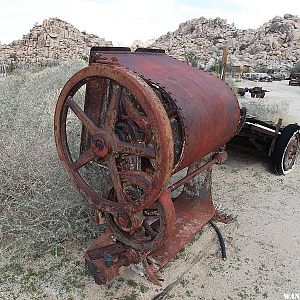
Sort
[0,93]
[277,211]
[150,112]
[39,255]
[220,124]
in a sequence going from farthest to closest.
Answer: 1. [0,93]
2. [277,211]
3. [39,255]
4. [220,124]
5. [150,112]

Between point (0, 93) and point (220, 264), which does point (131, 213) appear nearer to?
point (220, 264)

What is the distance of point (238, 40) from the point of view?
245ft

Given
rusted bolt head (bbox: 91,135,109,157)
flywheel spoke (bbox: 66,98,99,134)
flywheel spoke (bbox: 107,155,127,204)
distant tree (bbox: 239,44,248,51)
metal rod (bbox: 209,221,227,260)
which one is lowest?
metal rod (bbox: 209,221,227,260)

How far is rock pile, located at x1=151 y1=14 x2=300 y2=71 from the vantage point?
2357 inches

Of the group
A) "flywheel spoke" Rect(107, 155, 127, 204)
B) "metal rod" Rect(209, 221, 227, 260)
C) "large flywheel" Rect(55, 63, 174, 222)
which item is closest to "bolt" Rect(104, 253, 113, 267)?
"large flywheel" Rect(55, 63, 174, 222)

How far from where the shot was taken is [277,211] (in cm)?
441

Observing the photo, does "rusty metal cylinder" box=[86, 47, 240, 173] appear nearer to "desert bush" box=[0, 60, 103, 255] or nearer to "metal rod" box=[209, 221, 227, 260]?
"metal rod" box=[209, 221, 227, 260]

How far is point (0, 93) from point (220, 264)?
6.57m

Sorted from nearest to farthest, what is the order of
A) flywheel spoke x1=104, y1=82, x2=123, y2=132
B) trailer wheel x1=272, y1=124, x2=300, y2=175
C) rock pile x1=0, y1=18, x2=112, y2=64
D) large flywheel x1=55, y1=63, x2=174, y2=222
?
1. large flywheel x1=55, y1=63, x2=174, y2=222
2. flywheel spoke x1=104, y1=82, x2=123, y2=132
3. trailer wheel x1=272, y1=124, x2=300, y2=175
4. rock pile x1=0, y1=18, x2=112, y2=64

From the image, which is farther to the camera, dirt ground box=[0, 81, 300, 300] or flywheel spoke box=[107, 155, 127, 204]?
dirt ground box=[0, 81, 300, 300]

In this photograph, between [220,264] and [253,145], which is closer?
[220,264]

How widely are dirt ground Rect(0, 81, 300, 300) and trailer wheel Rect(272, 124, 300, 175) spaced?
3.49 feet

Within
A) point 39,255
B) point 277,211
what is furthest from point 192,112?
point 277,211

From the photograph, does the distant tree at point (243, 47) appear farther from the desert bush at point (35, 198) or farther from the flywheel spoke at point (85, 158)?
the flywheel spoke at point (85, 158)
